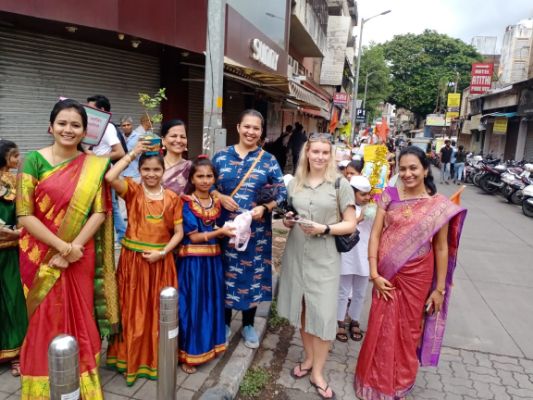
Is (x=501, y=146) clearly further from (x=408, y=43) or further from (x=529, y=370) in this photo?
(x=408, y=43)

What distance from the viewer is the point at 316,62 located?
2762cm

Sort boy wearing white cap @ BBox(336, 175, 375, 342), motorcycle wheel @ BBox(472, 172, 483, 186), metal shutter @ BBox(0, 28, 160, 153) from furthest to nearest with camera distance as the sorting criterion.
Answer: motorcycle wheel @ BBox(472, 172, 483, 186)
metal shutter @ BBox(0, 28, 160, 153)
boy wearing white cap @ BBox(336, 175, 375, 342)

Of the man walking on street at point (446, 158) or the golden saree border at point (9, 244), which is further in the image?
the man walking on street at point (446, 158)

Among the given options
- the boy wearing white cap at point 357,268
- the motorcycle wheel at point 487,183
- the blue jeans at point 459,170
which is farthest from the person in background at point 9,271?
the blue jeans at point 459,170

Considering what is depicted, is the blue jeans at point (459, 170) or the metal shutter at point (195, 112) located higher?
the metal shutter at point (195, 112)

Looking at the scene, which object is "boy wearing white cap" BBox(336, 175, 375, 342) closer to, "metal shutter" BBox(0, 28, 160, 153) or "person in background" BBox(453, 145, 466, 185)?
"metal shutter" BBox(0, 28, 160, 153)

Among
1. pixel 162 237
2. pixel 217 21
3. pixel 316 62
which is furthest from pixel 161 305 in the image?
pixel 316 62

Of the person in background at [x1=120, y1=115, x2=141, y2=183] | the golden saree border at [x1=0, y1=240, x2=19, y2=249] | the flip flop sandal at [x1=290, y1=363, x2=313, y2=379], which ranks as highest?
the person in background at [x1=120, y1=115, x2=141, y2=183]

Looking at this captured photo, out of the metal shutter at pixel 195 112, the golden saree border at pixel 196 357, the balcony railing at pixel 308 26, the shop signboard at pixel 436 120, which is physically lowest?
the golden saree border at pixel 196 357

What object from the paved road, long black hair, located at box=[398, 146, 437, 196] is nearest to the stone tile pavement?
the paved road

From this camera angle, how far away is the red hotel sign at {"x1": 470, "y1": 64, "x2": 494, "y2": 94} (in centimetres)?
2561

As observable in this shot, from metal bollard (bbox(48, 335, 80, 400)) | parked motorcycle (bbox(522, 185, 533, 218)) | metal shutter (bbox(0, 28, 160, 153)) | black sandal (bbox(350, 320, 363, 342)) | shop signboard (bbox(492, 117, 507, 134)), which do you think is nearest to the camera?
metal bollard (bbox(48, 335, 80, 400))

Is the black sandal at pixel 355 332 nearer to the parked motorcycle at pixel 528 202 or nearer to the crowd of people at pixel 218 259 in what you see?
the crowd of people at pixel 218 259

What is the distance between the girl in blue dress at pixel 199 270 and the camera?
2842 mm
